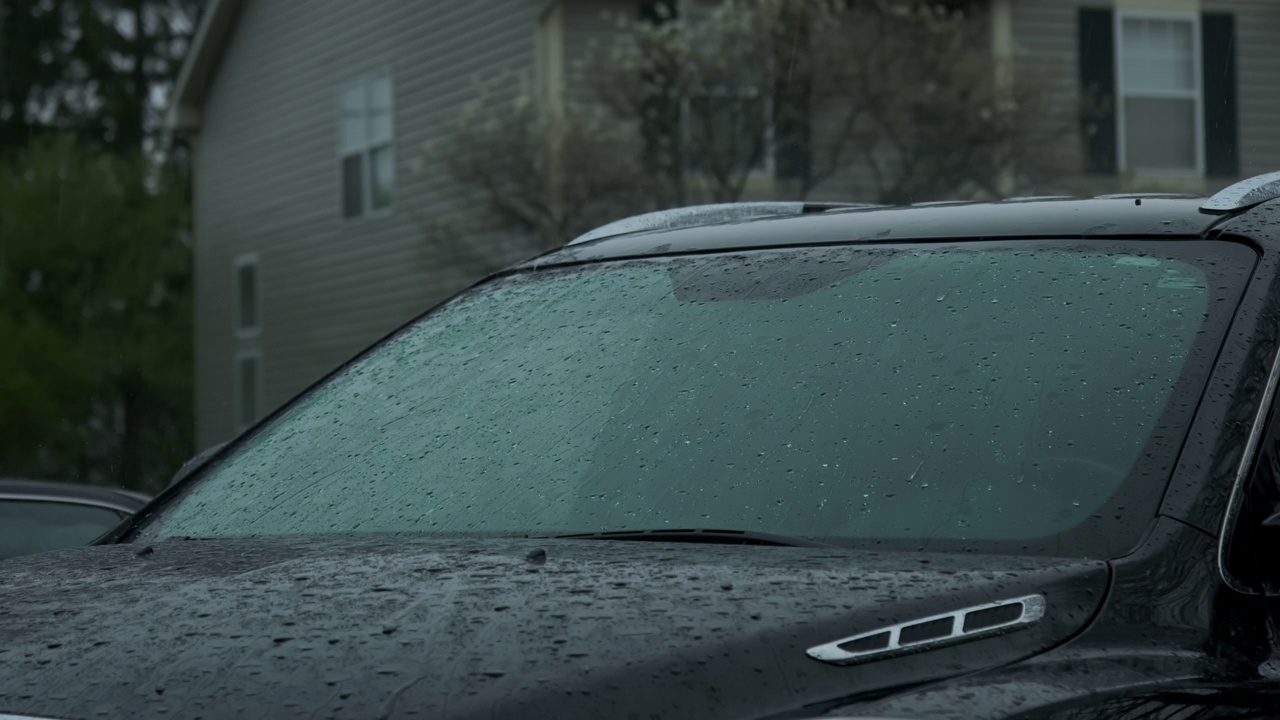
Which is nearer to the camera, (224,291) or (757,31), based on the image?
(757,31)

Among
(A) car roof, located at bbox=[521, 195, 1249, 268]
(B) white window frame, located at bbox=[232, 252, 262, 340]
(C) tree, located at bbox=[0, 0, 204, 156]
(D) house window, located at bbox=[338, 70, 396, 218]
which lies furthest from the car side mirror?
(C) tree, located at bbox=[0, 0, 204, 156]

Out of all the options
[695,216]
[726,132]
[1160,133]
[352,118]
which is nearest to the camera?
[695,216]

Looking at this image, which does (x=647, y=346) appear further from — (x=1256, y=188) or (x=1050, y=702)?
(x=1050, y=702)

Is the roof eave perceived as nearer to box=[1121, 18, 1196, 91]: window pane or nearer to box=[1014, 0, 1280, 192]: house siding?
box=[1014, 0, 1280, 192]: house siding

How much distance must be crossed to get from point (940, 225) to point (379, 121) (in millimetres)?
20661

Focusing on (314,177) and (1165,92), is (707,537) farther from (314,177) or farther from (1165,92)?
(314,177)

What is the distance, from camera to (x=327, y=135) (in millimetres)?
24609

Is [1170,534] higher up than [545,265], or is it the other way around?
[545,265]

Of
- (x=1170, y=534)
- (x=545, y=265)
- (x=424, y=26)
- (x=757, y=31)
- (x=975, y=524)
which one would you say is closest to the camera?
(x=1170, y=534)

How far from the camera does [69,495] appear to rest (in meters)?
5.41

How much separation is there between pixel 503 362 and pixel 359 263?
68.5 ft

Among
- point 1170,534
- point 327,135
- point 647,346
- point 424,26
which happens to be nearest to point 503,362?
point 647,346

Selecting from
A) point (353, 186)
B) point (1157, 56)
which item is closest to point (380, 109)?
point (353, 186)

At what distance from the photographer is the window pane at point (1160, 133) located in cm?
2030
